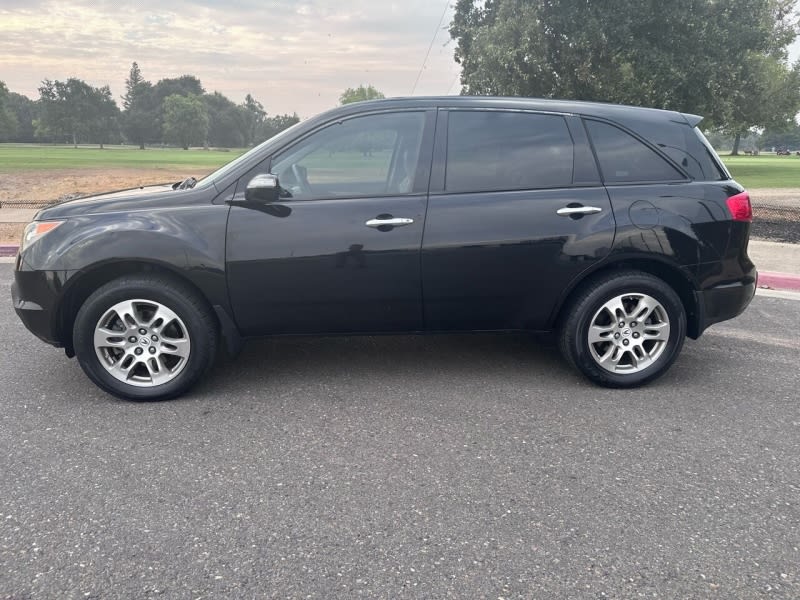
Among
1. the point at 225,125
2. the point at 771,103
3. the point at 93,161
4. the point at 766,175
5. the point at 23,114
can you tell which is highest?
the point at 23,114

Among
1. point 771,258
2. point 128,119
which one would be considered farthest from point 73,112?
point 771,258

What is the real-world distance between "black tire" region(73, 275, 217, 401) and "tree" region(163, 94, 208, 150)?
117 meters

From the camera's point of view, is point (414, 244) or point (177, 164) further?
point (177, 164)

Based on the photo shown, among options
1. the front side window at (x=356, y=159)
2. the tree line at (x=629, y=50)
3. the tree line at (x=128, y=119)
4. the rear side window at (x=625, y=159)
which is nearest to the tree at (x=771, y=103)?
the tree line at (x=629, y=50)

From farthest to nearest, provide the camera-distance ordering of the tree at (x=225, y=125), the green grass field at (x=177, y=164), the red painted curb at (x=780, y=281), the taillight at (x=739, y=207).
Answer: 1. the tree at (x=225, y=125)
2. the green grass field at (x=177, y=164)
3. the red painted curb at (x=780, y=281)
4. the taillight at (x=739, y=207)

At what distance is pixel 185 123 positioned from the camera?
113m

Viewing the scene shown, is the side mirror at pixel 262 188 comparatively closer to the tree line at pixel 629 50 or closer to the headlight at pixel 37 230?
the headlight at pixel 37 230

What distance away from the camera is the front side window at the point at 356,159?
3.86 meters

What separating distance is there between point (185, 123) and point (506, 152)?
119896 mm

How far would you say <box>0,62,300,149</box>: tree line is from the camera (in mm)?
112000

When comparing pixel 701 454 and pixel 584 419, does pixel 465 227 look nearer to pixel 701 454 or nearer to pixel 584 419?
pixel 584 419

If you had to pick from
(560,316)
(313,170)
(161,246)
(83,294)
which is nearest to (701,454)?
(560,316)

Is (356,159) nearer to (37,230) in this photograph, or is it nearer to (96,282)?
(96,282)

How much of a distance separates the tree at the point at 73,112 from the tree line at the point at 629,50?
110m
